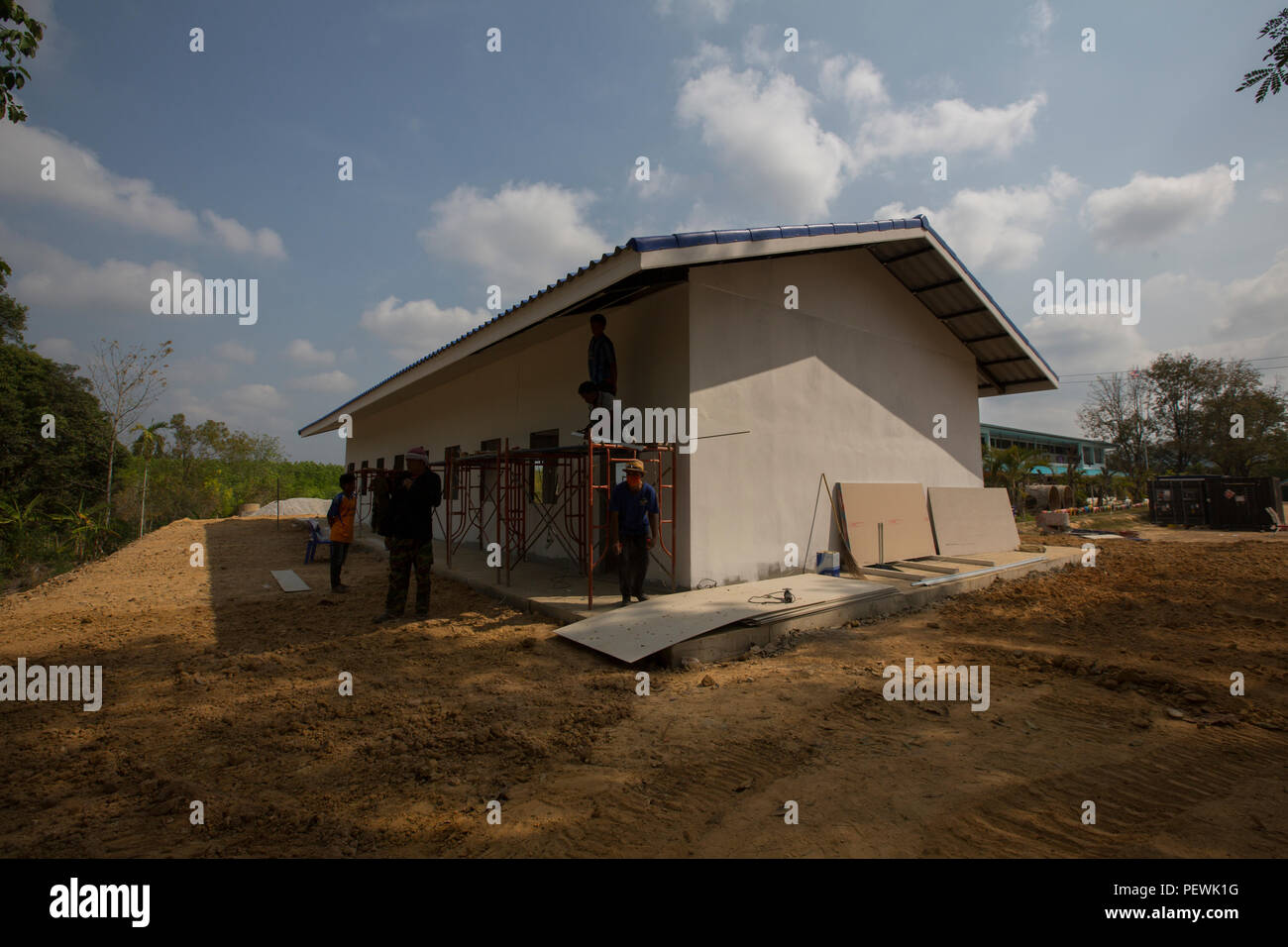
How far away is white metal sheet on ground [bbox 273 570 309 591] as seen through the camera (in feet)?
30.0

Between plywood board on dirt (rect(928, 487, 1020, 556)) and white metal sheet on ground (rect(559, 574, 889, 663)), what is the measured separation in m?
4.31

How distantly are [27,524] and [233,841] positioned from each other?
20.2 metres

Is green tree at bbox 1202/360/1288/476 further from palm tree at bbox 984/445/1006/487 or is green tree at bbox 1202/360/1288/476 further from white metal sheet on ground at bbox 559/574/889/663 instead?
white metal sheet on ground at bbox 559/574/889/663


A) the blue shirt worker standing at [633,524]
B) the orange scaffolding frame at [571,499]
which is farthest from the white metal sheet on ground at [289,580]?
the blue shirt worker standing at [633,524]

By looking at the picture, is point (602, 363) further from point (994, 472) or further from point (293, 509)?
point (293, 509)

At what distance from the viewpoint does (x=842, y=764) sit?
3.38 meters

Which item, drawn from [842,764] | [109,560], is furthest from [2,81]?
[109,560]

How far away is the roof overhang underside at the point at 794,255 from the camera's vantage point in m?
6.50

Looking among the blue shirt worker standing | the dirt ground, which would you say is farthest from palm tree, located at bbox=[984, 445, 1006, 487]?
the blue shirt worker standing

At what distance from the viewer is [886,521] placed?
32.8 ft

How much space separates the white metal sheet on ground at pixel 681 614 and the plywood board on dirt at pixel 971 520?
431 centimetres

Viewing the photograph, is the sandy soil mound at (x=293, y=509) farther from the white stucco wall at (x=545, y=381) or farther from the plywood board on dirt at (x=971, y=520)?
the plywood board on dirt at (x=971, y=520)

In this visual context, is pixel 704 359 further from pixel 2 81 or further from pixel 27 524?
pixel 27 524

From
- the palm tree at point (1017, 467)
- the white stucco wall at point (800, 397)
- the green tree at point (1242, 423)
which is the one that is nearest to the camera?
the white stucco wall at point (800, 397)
